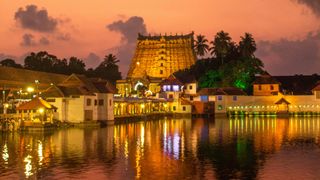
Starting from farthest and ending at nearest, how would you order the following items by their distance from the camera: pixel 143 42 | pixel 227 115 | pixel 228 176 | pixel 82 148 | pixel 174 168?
pixel 143 42, pixel 227 115, pixel 82 148, pixel 174 168, pixel 228 176

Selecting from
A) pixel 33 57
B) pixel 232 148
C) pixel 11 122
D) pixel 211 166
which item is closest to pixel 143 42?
pixel 33 57

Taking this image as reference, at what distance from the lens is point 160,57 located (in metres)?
136

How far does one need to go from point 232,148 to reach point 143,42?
104 meters

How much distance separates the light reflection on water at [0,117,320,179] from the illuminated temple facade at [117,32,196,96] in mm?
81752

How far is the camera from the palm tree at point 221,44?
358 feet

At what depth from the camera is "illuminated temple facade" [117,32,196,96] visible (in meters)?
132

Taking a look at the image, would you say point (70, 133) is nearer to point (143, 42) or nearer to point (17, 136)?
point (17, 136)

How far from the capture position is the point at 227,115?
95.1 meters

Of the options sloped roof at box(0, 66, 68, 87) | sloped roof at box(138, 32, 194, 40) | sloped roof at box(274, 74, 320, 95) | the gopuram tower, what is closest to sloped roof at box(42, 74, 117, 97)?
sloped roof at box(0, 66, 68, 87)

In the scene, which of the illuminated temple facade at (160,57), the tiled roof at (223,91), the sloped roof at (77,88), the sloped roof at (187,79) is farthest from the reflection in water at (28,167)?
the illuminated temple facade at (160,57)

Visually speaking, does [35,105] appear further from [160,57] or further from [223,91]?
[160,57]

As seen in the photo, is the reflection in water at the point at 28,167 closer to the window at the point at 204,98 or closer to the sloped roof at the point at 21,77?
the sloped roof at the point at 21,77

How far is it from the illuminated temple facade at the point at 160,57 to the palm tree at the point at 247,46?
22054 millimetres

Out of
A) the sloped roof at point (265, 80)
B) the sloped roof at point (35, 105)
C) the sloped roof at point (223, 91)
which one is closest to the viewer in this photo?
the sloped roof at point (35, 105)
